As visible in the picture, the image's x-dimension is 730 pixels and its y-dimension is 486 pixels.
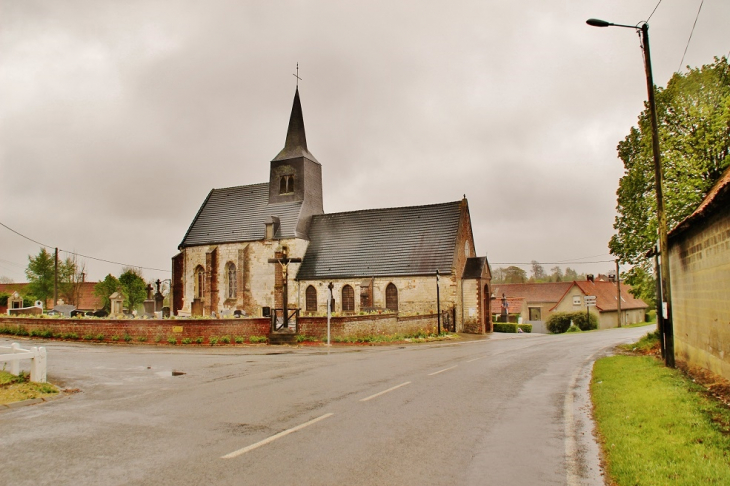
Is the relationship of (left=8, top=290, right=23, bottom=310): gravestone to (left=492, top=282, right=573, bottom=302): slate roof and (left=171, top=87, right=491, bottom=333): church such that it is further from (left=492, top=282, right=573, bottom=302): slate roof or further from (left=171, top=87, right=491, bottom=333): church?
(left=492, top=282, right=573, bottom=302): slate roof

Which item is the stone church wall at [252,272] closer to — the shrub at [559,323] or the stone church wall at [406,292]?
the stone church wall at [406,292]

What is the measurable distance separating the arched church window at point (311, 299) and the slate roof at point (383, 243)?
954 mm

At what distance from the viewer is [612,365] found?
15555 millimetres

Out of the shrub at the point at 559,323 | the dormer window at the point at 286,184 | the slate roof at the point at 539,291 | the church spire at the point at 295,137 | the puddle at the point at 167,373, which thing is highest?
the church spire at the point at 295,137

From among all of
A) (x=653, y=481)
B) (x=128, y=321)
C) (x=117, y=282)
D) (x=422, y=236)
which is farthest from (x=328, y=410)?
(x=117, y=282)

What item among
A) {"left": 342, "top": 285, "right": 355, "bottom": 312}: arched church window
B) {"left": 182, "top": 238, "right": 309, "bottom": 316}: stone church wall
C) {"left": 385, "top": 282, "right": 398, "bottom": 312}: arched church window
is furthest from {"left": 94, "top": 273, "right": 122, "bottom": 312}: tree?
{"left": 385, "top": 282, "right": 398, "bottom": 312}: arched church window

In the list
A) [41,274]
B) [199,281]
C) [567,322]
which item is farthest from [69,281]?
[567,322]

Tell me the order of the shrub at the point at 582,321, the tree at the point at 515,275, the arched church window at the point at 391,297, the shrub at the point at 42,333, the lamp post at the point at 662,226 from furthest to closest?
the tree at the point at 515,275
the shrub at the point at 582,321
the arched church window at the point at 391,297
the shrub at the point at 42,333
the lamp post at the point at 662,226

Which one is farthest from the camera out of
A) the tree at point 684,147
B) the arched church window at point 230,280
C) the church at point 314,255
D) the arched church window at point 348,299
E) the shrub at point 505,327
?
the shrub at point 505,327

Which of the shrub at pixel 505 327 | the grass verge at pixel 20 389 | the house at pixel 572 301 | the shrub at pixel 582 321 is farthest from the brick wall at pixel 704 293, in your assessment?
the house at pixel 572 301

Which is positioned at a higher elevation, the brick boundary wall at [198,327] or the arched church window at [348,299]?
the arched church window at [348,299]

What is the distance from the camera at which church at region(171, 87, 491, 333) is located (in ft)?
127

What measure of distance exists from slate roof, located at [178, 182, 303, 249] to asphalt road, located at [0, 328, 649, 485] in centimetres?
2979

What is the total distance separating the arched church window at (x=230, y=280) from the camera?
149 feet
